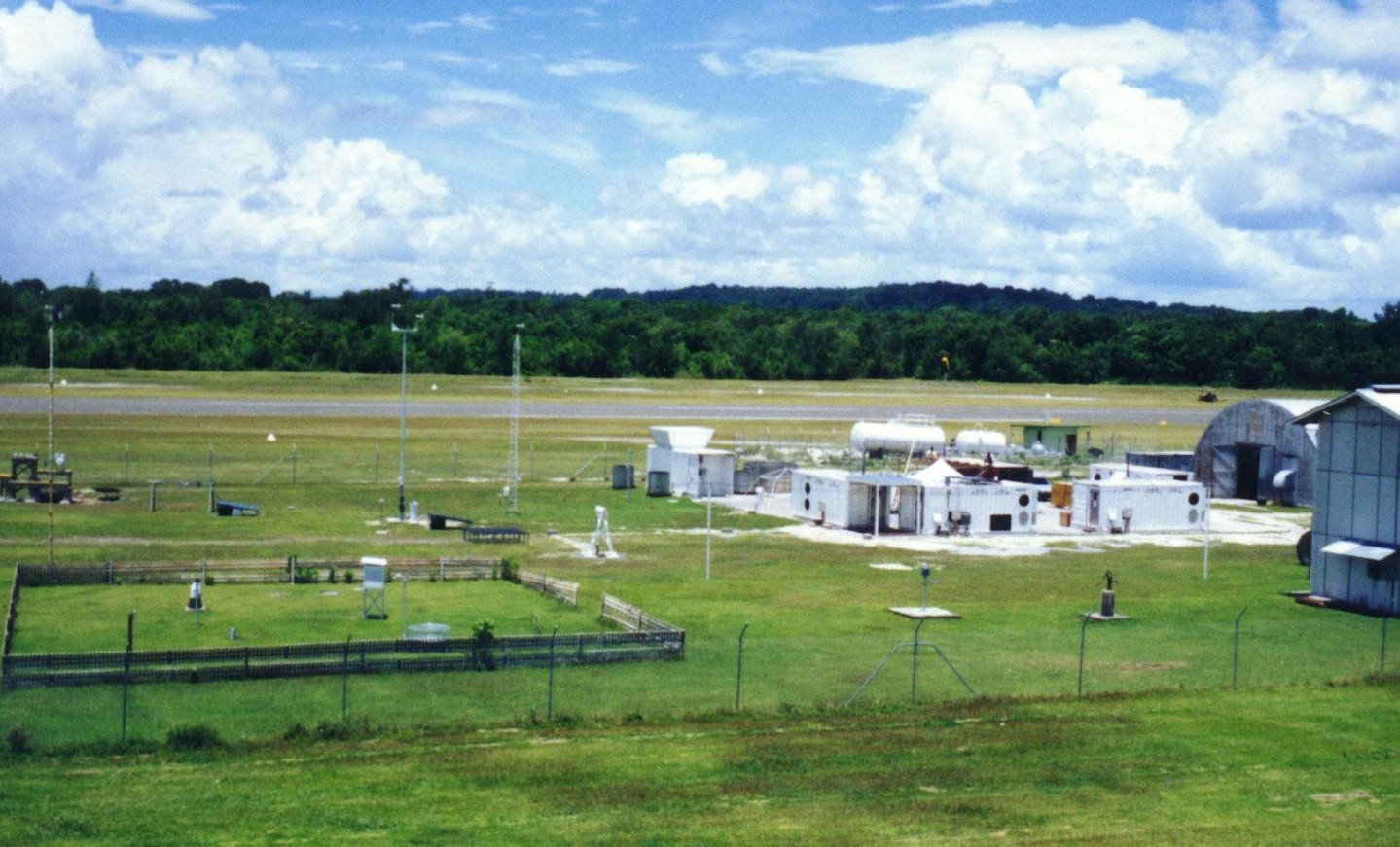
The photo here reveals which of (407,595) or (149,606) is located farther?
(407,595)

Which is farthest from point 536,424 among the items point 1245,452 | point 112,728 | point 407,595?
point 112,728

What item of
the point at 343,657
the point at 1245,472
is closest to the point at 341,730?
the point at 343,657

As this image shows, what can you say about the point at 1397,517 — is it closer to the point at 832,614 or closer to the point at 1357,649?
the point at 1357,649

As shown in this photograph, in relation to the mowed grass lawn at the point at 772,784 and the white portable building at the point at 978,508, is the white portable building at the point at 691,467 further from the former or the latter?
the mowed grass lawn at the point at 772,784

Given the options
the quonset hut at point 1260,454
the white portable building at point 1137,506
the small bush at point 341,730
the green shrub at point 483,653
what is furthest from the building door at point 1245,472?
the small bush at point 341,730

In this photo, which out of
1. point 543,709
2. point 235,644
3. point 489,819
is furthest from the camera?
point 235,644

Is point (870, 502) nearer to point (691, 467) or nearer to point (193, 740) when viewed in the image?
point (691, 467)
